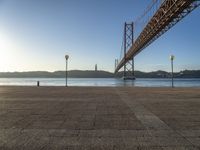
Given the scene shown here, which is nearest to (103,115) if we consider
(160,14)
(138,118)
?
(138,118)

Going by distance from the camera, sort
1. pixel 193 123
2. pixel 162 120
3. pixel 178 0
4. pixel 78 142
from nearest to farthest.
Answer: pixel 78 142 → pixel 193 123 → pixel 162 120 → pixel 178 0

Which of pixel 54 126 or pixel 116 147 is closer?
pixel 116 147

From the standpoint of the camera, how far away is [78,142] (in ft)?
12.8

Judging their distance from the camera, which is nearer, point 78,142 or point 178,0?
point 78,142

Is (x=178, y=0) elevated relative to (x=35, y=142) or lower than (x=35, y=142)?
elevated

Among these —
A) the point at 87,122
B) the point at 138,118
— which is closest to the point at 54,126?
the point at 87,122

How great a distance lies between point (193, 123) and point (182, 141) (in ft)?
5.18

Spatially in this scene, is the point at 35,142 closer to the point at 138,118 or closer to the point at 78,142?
the point at 78,142

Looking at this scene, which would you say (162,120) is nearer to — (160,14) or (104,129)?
(104,129)

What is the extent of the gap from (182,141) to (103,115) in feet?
8.96

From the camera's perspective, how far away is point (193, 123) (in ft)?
17.7

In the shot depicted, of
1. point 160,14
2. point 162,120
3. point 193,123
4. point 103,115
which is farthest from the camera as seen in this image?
point 160,14

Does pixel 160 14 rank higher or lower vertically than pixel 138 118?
higher

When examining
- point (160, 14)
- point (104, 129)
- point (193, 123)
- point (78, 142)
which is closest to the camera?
point (78, 142)
